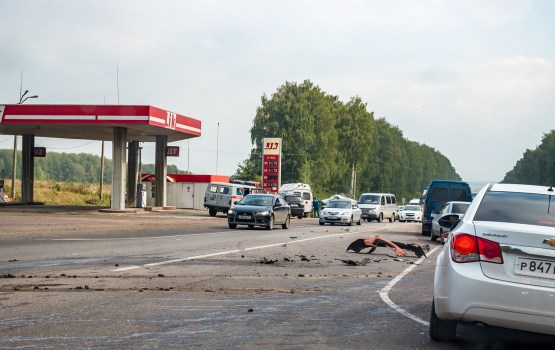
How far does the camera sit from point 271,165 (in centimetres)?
6906

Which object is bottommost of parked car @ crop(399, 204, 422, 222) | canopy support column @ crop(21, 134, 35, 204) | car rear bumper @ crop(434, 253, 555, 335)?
parked car @ crop(399, 204, 422, 222)

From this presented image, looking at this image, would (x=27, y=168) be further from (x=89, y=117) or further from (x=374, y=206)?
(x=374, y=206)

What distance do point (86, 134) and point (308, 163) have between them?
4269cm

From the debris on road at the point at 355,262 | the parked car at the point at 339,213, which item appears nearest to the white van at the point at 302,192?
the parked car at the point at 339,213

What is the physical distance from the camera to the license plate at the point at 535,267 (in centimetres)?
633

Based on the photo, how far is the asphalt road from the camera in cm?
728

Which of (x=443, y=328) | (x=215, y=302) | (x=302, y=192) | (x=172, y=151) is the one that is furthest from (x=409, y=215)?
(x=443, y=328)

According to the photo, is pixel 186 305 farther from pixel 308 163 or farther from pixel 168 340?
pixel 308 163

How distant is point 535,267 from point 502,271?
0.83 feet

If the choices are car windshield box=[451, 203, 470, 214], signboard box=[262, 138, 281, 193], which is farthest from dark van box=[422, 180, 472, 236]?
signboard box=[262, 138, 281, 193]

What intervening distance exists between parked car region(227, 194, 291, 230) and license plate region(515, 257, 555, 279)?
88.4 ft

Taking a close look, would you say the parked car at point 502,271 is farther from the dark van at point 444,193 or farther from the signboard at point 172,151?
the signboard at point 172,151

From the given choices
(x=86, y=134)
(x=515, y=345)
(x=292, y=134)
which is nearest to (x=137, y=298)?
(x=515, y=345)

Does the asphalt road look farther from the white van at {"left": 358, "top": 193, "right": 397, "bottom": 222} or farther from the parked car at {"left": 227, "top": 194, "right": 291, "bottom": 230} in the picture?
the white van at {"left": 358, "top": 193, "right": 397, "bottom": 222}
